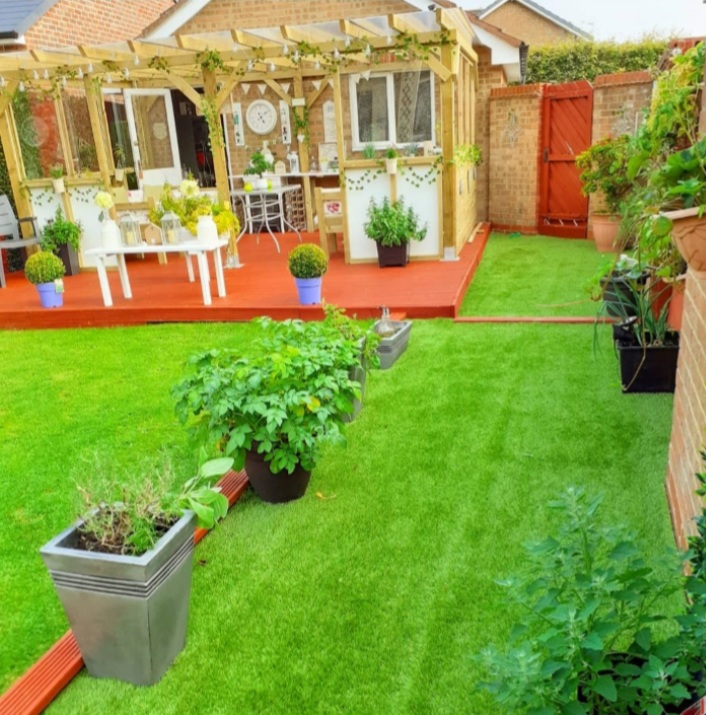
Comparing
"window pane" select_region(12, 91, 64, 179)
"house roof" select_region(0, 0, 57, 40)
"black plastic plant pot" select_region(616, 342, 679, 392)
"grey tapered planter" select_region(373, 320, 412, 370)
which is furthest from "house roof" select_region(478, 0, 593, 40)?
"black plastic plant pot" select_region(616, 342, 679, 392)

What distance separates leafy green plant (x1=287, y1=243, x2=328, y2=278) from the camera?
6051mm

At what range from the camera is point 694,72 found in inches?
147

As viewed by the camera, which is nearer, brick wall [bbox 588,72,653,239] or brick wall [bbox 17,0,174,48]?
brick wall [bbox 588,72,653,239]

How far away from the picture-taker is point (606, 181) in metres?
8.02

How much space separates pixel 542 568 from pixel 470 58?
8.97m

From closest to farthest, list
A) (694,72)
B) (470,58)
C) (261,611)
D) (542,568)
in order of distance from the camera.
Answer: (542,568) < (261,611) < (694,72) < (470,58)

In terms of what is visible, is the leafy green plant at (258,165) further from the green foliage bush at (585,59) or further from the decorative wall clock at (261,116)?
the green foliage bush at (585,59)

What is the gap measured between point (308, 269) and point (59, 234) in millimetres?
4296

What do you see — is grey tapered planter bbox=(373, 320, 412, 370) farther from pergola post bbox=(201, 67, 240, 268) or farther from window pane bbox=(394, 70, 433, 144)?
window pane bbox=(394, 70, 433, 144)

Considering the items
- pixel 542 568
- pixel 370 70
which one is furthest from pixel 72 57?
pixel 542 568

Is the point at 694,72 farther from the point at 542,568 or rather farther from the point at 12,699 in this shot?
the point at 12,699

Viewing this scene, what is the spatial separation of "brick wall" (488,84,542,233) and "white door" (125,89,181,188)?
17.8ft

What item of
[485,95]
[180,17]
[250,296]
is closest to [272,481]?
[250,296]

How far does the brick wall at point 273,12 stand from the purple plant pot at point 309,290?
255 inches
